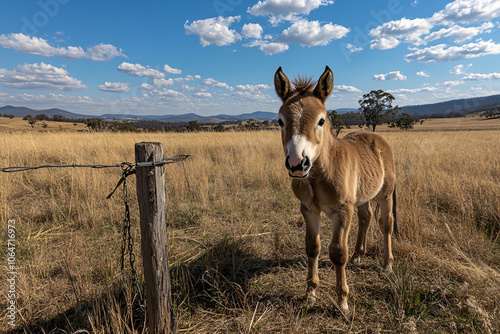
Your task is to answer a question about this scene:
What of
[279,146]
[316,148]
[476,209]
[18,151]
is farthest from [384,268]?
[18,151]

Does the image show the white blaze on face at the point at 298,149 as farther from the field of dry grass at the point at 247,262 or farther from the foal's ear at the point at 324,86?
the field of dry grass at the point at 247,262

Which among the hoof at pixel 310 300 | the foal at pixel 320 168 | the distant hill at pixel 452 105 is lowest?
the hoof at pixel 310 300

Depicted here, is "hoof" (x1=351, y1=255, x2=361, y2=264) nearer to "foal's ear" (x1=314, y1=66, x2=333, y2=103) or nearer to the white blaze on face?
the white blaze on face

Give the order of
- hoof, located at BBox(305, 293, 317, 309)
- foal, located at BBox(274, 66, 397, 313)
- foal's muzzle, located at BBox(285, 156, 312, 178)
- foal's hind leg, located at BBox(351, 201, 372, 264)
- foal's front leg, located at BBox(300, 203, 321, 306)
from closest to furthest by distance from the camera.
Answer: foal's muzzle, located at BBox(285, 156, 312, 178) → foal, located at BBox(274, 66, 397, 313) → hoof, located at BBox(305, 293, 317, 309) → foal's front leg, located at BBox(300, 203, 321, 306) → foal's hind leg, located at BBox(351, 201, 372, 264)

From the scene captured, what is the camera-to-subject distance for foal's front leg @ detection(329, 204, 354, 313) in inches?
95.3

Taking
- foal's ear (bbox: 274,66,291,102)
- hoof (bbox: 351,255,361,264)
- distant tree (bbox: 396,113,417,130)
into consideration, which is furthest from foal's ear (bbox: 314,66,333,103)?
distant tree (bbox: 396,113,417,130)

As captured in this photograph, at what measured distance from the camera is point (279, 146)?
35.2ft

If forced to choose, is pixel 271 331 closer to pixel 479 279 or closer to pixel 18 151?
pixel 479 279

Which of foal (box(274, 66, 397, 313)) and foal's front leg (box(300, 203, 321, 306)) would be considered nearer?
foal (box(274, 66, 397, 313))

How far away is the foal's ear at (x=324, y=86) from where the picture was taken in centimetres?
233

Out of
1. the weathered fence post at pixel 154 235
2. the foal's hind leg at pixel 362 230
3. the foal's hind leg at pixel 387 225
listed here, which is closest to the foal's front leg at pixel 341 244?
the foal's hind leg at pixel 362 230

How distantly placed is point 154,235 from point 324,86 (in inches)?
86.5

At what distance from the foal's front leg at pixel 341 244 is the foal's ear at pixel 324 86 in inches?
47.3

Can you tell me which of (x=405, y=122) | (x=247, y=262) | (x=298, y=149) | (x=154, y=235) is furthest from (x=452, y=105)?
(x=154, y=235)
